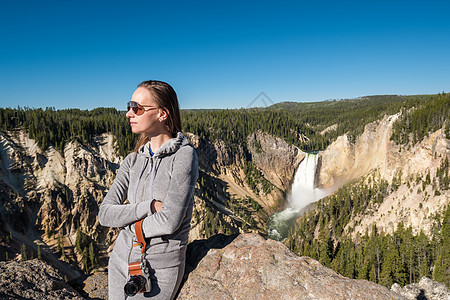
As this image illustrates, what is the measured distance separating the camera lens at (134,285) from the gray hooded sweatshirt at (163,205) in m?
0.20

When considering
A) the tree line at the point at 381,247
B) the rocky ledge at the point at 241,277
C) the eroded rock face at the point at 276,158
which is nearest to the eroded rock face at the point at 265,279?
the rocky ledge at the point at 241,277

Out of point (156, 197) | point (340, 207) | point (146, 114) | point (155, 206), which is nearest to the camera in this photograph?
point (155, 206)

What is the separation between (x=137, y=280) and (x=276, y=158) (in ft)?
281

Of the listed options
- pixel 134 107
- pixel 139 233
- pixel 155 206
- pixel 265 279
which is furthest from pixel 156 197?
pixel 265 279

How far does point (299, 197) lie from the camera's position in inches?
3125

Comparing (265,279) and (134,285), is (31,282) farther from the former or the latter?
(265,279)

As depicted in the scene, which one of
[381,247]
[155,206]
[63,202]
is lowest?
[381,247]

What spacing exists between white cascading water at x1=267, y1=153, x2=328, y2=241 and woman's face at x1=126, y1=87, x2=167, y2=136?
6353cm

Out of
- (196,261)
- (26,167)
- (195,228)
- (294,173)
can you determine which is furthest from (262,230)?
(196,261)

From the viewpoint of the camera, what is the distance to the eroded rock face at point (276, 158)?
84.0 metres

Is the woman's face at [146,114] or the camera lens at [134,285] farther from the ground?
the woman's face at [146,114]

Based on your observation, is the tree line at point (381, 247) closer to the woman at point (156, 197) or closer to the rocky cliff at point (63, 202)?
the rocky cliff at point (63, 202)

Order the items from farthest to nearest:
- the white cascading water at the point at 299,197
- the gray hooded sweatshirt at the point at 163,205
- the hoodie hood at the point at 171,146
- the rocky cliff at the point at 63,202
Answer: the white cascading water at the point at 299,197 < the rocky cliff at the point at 63,202 < the hoodie hood at the point at 171,146 < the gray hooded sweatshirt at the point at 163,205

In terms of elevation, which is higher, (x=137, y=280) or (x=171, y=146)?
(x=171, y=146)
